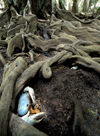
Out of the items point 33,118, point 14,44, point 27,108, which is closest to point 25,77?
point 27,108

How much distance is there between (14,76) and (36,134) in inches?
39.5

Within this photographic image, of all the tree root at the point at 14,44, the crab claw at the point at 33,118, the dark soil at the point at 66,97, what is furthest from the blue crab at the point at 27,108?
the tree root at the point at 14,44

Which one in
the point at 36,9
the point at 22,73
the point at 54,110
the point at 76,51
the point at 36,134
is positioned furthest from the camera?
the point at 36,9

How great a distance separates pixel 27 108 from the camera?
1613mm

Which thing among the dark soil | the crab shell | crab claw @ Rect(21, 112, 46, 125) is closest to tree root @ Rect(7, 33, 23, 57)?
the dark soil

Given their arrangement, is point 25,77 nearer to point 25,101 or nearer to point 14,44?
point 25,101

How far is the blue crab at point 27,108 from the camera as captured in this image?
4.76 feet

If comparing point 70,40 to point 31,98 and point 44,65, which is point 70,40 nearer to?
point 44,65

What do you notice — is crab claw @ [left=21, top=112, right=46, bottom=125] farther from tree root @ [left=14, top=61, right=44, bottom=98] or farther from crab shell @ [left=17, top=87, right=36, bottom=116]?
tree root @ [left=14, top=61, right=44, bottom=98]

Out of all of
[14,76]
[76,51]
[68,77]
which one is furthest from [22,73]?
[76,51]

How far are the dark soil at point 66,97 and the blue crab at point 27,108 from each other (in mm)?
104

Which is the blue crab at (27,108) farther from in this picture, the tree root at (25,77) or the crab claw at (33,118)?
the tree root at (25,77)

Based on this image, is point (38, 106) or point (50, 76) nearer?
point (38, 106)

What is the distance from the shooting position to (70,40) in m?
3.77
